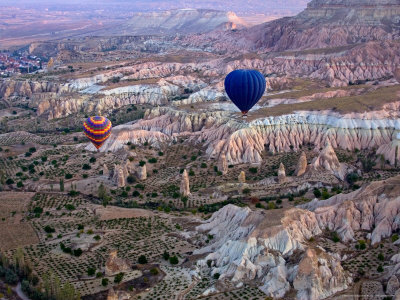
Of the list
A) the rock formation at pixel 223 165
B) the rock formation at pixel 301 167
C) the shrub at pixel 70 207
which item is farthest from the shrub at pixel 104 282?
the rock formation at pixel 301 167

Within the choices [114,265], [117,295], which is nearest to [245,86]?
[114,265]

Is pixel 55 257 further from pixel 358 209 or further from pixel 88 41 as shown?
pixel 88 41

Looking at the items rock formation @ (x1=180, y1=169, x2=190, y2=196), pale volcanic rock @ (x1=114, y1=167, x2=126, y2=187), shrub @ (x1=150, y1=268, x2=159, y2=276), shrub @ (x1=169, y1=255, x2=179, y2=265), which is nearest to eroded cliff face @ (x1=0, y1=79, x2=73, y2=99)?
pale volcanic rock @ (x1=114, y1=167, x2=126, y2=187)

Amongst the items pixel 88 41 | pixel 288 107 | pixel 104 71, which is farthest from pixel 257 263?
pixel 88 41

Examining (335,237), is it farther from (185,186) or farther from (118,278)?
(185,186)

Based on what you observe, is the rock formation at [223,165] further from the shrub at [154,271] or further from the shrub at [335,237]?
the shrub at [154,271]

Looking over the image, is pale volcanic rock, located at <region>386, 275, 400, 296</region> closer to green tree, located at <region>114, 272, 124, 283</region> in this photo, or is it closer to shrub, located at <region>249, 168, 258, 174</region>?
green tree, located at <region>114, 272, 124, 283</region>
